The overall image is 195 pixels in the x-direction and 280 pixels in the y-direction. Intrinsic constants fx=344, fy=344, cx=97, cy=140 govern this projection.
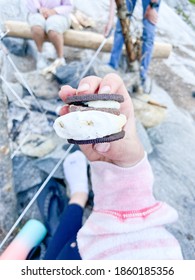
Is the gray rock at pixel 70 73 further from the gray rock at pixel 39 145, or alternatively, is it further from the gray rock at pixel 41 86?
the gray rock at pixel 39 145

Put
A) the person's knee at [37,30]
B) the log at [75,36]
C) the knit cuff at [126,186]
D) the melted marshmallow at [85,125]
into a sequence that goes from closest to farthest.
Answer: the melted marshmallow at [85,125]
the knit cuff at [126,186]
the person's knee at [37,30]
the log at [75,36]

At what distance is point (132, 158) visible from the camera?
72 cm

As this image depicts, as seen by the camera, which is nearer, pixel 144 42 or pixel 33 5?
pixel 33 5

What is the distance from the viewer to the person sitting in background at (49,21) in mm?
1378

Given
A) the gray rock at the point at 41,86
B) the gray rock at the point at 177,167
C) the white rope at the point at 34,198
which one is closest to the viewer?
the white rope at the point at 34,198

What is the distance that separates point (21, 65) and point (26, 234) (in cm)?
117

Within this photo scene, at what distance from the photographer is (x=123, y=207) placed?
720 millimetres

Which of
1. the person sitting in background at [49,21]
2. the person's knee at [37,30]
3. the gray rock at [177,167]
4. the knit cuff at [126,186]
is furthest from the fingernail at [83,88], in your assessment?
the person's knee at [37,30]

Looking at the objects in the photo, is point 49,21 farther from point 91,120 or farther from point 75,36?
point 91,120

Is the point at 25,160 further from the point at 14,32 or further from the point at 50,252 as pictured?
the point at 14,32

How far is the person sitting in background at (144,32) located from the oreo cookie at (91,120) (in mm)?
1079

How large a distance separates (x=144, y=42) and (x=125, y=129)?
1.08m

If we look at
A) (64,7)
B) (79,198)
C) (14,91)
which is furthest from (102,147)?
(64,7)

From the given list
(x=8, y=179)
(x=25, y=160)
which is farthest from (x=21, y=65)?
(x=8, y=179)
